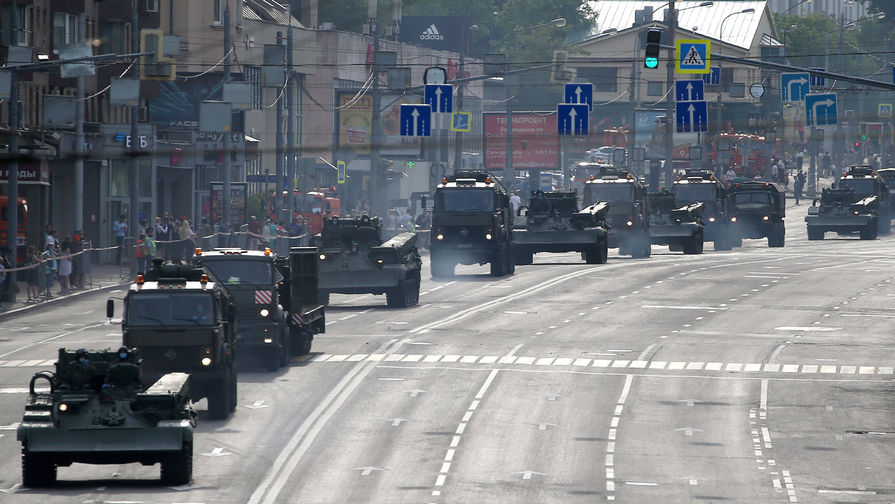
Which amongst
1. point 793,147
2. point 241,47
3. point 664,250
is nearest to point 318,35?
point 241,47

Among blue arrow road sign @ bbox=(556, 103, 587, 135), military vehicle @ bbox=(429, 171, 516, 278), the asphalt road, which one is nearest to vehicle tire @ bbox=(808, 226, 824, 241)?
blue arrow road sign @ bbox=(556, 103, 587, 135)

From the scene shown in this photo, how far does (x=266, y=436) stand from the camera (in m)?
26.2

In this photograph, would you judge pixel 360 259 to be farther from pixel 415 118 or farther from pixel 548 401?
pixel 415 118

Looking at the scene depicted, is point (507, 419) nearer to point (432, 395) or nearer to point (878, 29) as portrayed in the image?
point (432, 395)

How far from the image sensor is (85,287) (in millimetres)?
49812

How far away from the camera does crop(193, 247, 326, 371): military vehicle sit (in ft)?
104

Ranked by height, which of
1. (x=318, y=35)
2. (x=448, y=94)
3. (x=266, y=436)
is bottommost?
(x=266, y=436)

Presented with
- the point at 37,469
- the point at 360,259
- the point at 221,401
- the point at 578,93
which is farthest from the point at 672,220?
the point at 37,469

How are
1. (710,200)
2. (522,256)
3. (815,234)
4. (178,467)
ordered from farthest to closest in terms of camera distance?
(815,234) < (710,200) < (522,256) < (178,467)

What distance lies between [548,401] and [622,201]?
28.5m

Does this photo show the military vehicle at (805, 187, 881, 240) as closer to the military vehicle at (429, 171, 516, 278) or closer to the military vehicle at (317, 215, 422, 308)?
the military vehicle at (429, 171, 516, 278)

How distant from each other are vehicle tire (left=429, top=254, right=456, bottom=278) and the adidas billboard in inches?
3534

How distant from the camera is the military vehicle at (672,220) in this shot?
61531mm

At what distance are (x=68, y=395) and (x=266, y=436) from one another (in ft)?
17.9
